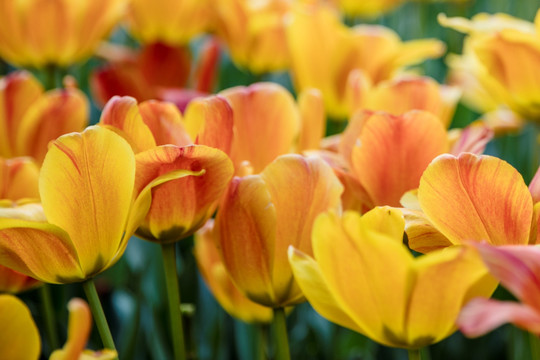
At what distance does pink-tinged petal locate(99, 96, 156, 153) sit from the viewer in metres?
0.38

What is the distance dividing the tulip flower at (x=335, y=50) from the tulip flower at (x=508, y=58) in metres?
0.12

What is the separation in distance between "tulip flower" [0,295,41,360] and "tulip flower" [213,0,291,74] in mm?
523

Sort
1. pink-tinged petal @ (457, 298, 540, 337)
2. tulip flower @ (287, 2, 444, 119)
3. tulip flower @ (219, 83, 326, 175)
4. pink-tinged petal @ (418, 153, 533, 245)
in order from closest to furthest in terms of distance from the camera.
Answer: pink-tinged petal @ (457, 298, 540, 337) < pink-tinged petal @ (418, 153, 533, 245) < tulip flower @ (219, 83, 326, 175) < tulip flower @ (287, 2, 444, 119)

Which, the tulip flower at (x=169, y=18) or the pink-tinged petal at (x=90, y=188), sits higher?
the pink-tinged petal at (x=90, y=188)

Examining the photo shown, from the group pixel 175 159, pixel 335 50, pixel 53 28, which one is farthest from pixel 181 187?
pixel 53 28

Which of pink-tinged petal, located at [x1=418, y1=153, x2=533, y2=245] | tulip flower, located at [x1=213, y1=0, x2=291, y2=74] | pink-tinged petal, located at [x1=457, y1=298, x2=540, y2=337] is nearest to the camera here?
pink-tinged petal, located at [x1=457, y1=298, x2=540, y2=337]

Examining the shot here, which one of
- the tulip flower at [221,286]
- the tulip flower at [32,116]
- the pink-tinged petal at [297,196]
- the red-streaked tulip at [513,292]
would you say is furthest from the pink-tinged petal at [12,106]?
the red-streaked tulip at [513,292]

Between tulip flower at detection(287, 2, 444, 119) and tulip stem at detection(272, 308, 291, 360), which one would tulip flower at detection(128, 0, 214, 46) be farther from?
tulip stem at detection(272, 308, 291, 360)

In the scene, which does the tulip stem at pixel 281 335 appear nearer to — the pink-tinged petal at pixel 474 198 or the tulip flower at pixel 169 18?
the pink-tinged petal at pixel 474 198

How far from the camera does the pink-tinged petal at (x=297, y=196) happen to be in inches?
14.4

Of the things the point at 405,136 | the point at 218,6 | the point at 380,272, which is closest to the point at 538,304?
the point at 380,272

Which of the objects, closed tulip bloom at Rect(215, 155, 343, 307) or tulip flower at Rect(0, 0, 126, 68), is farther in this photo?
tulip flower at Rect(0, 0, 126, 68)

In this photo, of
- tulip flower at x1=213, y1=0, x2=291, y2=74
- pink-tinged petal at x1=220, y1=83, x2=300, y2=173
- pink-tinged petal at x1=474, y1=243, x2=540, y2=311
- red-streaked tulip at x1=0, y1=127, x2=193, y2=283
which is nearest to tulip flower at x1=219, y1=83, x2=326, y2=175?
pink-tinged petal at x1=220, y1=83, x2=300, y2=173

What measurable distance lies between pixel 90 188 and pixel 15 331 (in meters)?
0.07
